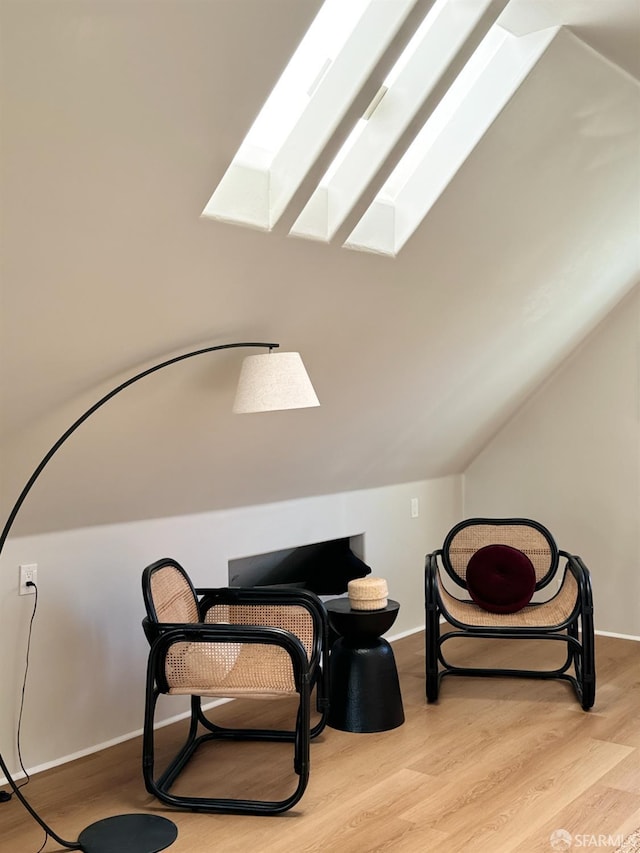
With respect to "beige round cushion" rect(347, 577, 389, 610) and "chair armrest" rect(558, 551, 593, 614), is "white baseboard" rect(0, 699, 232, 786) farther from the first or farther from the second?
"chair armrest" rect(558, 551, 593, 614)

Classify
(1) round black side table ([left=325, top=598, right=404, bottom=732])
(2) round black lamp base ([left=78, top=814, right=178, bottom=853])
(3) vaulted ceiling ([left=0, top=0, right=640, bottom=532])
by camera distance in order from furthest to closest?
(1) round black side table ([left=325, top=598, right=404, bottom=732]), (2) round black lamp base ([left=78, top=814, right=178, bottom=853]), (3) vaulted ceiling ([left=0, top=0, right=640, bottom=532])

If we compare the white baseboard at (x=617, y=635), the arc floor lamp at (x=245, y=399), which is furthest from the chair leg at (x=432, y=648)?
the white baseboard at (x=617, y=635)

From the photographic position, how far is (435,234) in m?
3.11

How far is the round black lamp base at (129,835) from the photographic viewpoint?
249cm

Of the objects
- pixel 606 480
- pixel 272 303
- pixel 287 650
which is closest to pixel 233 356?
pixel 272 303

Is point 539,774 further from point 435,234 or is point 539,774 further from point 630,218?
point 630,218

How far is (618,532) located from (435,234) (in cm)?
252

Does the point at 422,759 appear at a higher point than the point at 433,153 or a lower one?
lower

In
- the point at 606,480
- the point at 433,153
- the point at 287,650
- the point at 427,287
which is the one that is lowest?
the point at 287,650

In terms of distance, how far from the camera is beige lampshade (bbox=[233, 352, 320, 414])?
2.78 metres

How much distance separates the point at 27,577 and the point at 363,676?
1.37 m

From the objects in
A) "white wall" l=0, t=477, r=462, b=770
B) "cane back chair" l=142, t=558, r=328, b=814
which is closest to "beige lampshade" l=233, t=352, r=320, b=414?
"cane back chair" l=142, t=558, r=328, b=814

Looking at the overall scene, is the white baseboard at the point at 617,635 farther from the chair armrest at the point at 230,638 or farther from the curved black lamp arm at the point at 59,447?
the curved black lamp arm at the point at 59,447

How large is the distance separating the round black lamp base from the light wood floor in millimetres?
47
